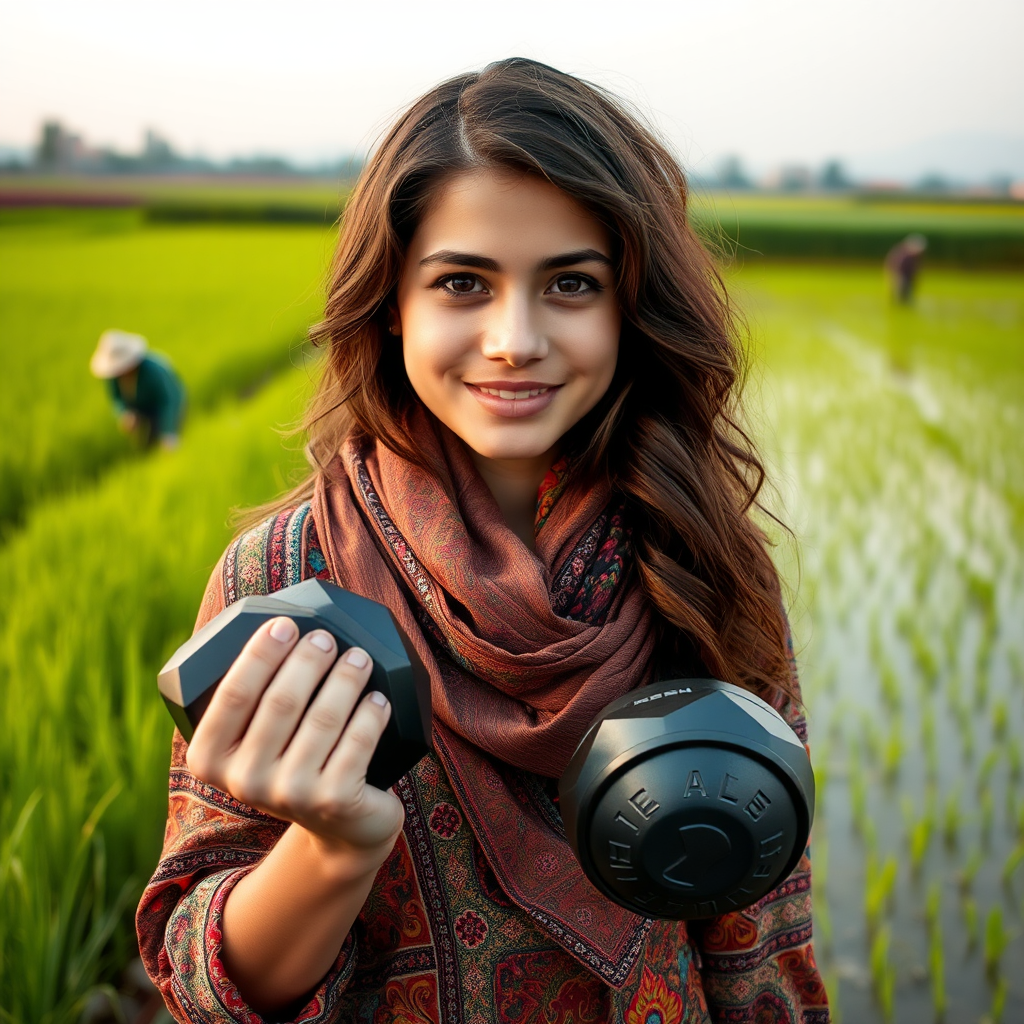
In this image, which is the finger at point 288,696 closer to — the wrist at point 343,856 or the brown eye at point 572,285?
the wrist at point 343,856

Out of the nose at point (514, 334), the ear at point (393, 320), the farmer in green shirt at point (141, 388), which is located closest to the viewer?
the nose at point (514, 334)

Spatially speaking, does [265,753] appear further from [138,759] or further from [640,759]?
[138,759]

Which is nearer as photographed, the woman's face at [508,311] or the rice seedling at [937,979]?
the woman's face at [508,311]

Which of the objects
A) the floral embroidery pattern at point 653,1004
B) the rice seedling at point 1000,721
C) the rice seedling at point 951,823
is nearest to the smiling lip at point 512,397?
the floral embroidery pattern at point 653,1004

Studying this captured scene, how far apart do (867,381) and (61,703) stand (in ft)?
28.2

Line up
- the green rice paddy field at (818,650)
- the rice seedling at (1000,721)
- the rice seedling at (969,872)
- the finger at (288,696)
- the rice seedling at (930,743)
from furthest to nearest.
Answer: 1. the rice seedling at (1000,721)
2. the rice seedling at (930,743)
3. the rice seedling at (969,872)
4. the green rice paddy field at (818,650)
5. the finger at (288,696)

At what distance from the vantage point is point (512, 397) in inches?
40.5

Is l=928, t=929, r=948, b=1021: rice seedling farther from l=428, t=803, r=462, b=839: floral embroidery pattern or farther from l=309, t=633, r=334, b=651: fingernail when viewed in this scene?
l=309, t=633, r=334, b=651: fingernail

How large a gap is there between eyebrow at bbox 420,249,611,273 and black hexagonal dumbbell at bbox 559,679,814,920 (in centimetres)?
48

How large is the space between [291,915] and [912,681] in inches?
130

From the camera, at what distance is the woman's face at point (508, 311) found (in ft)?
3.27

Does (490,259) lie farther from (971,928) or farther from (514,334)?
(971,928)

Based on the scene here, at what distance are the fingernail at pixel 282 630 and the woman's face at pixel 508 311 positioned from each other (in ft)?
1.29

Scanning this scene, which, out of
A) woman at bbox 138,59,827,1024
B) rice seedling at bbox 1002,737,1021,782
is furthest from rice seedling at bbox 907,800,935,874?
woman at bbox 138,59,827,1024
